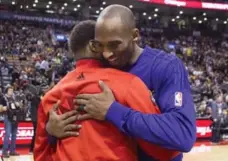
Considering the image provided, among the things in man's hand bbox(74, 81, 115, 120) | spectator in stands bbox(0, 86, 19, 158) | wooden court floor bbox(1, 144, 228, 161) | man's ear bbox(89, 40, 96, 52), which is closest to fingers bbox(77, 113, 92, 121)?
man's hand bbox(74, 81, 115, 120)

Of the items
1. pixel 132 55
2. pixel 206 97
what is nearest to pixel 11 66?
pixel 206 97

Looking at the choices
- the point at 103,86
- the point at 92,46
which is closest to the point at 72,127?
the point at 103,86

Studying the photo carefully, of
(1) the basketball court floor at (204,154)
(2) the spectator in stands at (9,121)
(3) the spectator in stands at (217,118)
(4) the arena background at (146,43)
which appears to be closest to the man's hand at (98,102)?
(1) the basketball court floor at (204,154)

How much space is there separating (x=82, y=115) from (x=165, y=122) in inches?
10.9

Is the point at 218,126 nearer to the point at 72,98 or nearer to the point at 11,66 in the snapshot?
the point at 11,66

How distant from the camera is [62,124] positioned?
1.39 m

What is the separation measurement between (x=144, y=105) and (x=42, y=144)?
1.41 ft

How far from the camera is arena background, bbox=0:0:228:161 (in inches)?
458

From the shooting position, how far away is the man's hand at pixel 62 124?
4.50ft

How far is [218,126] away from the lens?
11523 mm

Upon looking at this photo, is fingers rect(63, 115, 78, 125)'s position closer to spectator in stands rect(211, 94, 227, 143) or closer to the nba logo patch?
the nba logo patch

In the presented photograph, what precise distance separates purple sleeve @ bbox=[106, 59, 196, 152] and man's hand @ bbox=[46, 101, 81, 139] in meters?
0.12

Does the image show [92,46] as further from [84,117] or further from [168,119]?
[168,119]

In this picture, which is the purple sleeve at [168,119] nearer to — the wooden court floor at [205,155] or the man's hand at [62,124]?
the man's hand at [62,124]
